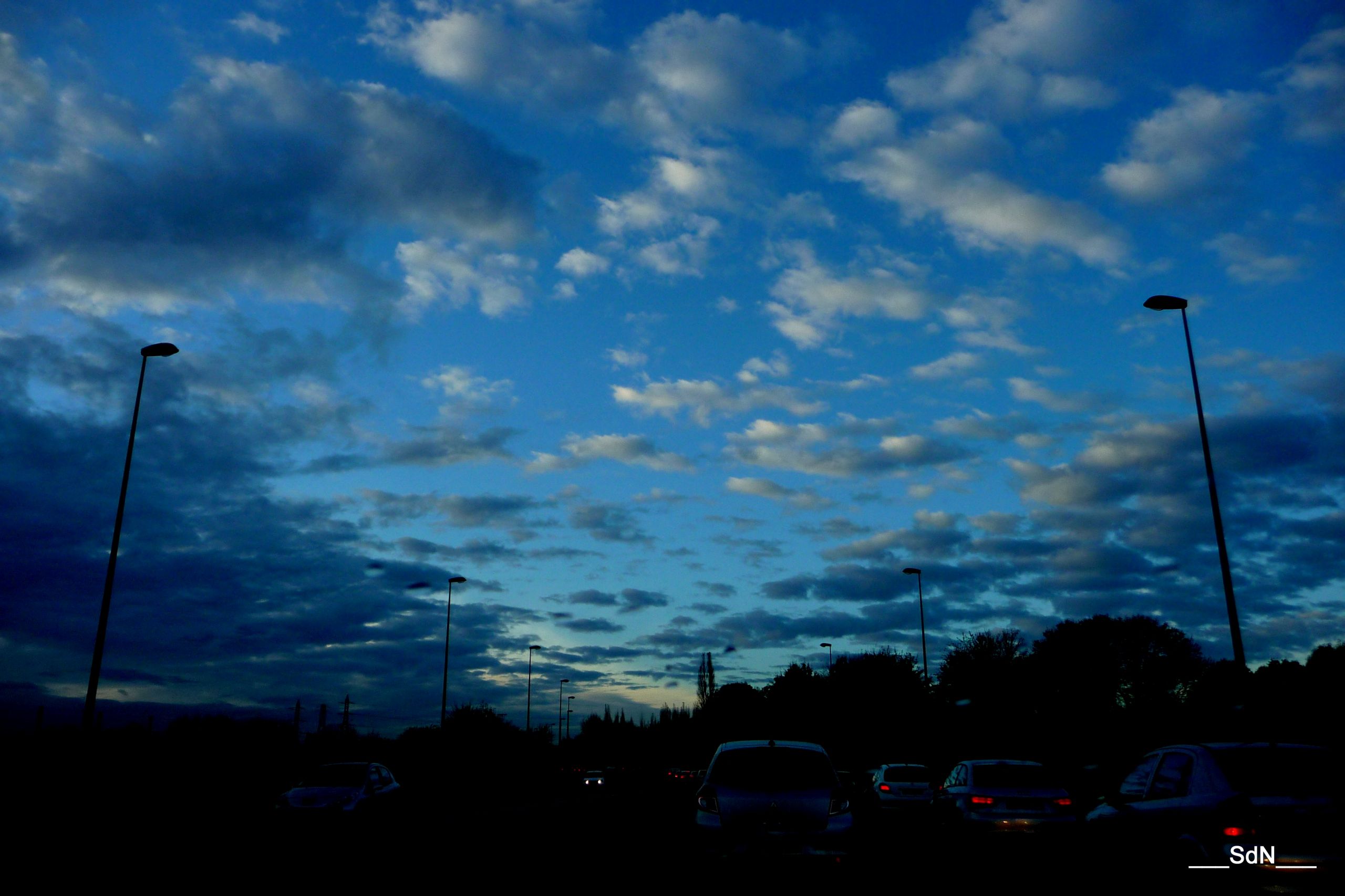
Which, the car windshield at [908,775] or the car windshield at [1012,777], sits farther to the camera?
the car windshield at [908,775]

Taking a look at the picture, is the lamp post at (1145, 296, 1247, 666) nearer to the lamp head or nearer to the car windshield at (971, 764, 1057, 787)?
the lamp head

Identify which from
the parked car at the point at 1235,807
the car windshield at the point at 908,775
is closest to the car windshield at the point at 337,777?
A: the car windshield at the point at 908,775

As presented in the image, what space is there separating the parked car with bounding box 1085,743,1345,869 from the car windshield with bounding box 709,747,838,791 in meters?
3.05

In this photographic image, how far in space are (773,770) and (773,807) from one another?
70 cm

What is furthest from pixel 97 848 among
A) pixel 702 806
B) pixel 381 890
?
pixel 702 806

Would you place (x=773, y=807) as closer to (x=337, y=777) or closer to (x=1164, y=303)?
(x=337, y=777)

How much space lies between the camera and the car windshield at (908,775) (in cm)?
2434

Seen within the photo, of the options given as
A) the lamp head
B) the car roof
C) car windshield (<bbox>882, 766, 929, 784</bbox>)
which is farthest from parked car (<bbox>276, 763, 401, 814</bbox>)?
the lamp head

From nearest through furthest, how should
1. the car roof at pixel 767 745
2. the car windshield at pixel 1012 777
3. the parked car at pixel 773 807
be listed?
the parked car at pixel 773 807 → the car roof at pixel 767 745 → the car windshield at pixel 1012 777

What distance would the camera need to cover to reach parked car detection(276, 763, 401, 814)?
17453mm

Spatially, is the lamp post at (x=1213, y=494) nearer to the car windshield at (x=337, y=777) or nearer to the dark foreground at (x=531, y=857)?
the dark foreground at (x=531, y=857)

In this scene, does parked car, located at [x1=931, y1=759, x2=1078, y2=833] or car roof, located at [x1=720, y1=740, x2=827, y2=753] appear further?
parked car, located at [x1=931, y1=759, x2=1078, y2=833]

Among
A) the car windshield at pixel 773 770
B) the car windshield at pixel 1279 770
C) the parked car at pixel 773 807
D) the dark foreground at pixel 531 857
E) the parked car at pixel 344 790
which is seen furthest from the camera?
the parked car at pixel 344 790

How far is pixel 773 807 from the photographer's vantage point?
33.5ft
